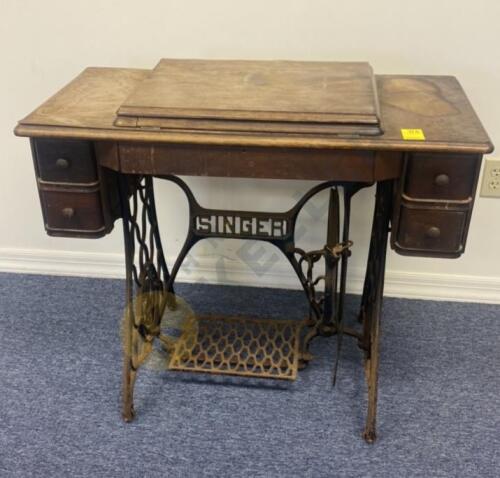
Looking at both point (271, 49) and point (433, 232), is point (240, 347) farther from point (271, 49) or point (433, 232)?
point (271, 49)

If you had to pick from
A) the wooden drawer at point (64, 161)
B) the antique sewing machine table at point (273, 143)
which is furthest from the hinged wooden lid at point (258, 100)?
the wooden drawer at point (64, 161)

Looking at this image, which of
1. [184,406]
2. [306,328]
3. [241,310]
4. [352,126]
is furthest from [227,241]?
[352,126]

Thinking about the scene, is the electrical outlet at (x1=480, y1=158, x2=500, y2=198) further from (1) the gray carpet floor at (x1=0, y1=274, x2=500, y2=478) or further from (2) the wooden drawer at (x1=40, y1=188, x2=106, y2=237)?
(2) the wooden drawer at (x1=40, y1=188, x2=106, y2=237)

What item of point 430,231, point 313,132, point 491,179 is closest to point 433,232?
point 430,231

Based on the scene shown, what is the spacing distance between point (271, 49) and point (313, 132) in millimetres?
553

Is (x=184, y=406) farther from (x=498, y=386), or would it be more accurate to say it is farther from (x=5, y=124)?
(x=5, y=124)

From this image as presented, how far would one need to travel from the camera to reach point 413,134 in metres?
1.25

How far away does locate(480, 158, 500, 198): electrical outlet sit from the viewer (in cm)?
180

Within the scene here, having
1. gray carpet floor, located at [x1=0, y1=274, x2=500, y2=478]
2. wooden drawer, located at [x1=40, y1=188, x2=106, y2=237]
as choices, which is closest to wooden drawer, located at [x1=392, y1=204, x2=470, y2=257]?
gray carpet floor, located at [x1=0, y1=274, x2=500, y2=478]

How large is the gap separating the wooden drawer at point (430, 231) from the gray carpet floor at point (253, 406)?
1.60 feet

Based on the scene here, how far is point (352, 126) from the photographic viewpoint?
124 cm

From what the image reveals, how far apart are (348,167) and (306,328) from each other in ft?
2.43

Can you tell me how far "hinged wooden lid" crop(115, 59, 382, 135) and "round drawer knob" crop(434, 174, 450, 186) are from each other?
0.49 ft

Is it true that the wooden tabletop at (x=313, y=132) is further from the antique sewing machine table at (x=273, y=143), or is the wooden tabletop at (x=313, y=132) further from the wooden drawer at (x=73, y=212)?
the wooden drawer at (x=73, y=212)
